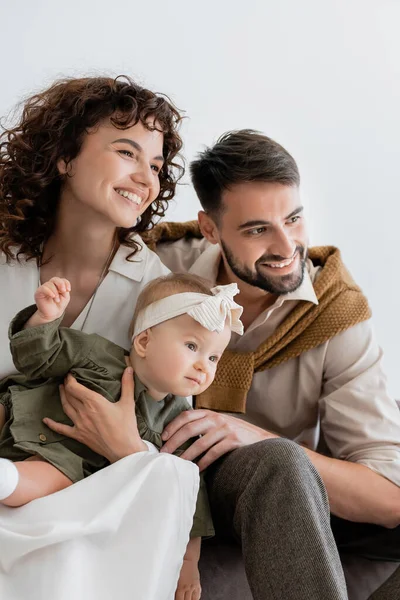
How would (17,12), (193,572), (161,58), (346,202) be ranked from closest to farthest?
(193,572) → (17,12) → (161,58) → (346,202)

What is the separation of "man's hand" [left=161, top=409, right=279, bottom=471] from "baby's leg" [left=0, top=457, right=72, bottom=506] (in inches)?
10.7

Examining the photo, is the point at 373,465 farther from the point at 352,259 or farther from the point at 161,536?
the point at 352,259

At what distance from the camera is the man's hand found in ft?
5.94

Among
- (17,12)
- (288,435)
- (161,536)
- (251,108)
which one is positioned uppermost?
(17,12)

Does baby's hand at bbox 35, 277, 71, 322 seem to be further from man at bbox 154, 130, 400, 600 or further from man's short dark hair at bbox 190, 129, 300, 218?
man's short dark hair at bbox 190, 129, 300, 218

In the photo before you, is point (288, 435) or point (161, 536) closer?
point (161, 536)

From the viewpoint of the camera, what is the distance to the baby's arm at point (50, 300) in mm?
1608

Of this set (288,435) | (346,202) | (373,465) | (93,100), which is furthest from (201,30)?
(373,465)

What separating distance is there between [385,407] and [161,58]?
148 centimetres

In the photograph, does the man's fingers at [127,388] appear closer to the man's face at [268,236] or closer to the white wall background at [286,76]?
the man's face at [268,236]

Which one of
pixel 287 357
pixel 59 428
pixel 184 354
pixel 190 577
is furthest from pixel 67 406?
pixel 287 357

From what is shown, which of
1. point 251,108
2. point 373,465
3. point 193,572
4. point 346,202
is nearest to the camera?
point 193,572

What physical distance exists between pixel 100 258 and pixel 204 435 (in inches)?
20.5

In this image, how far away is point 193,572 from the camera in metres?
1.70
